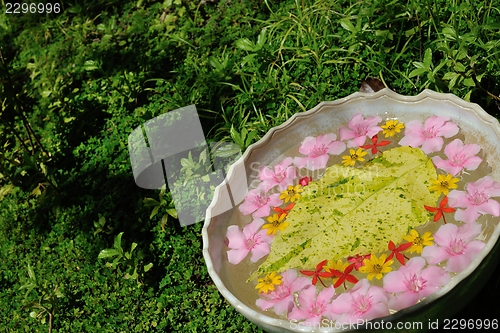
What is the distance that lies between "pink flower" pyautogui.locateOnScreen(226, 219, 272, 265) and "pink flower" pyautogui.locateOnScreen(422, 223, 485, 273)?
627 mm

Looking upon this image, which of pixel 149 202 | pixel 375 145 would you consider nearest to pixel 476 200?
pixel 375 145

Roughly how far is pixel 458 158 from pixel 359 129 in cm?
46

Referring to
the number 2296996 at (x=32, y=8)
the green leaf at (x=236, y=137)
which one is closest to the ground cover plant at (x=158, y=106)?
the green leaf at (x=236, y=137)

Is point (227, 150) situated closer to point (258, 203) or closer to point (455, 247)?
point (258, 203)

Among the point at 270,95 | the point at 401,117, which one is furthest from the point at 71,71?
the point at 401,117

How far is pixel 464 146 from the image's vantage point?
2.35 metres

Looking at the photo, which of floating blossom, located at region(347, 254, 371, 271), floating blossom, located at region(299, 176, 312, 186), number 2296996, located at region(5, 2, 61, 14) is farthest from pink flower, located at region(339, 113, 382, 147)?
number 2296996, located at region(5, 2, 61, 14)

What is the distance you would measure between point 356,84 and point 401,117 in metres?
0.77

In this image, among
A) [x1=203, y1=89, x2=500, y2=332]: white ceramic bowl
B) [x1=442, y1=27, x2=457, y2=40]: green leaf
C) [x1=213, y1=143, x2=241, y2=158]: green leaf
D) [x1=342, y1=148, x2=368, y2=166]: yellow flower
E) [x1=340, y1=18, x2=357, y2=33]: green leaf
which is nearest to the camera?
[x1=203, y1=89, x2=500, y2=332]: white ceramic bowl

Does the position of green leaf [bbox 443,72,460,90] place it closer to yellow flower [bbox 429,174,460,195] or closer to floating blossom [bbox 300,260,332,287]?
yellow flower [bbox 429,174,460,195]

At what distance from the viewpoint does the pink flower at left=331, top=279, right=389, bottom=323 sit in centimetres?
190

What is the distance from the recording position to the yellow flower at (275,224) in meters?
2.34

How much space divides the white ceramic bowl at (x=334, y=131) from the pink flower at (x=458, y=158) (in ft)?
0.16

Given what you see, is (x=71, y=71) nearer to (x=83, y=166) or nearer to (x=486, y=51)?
(x=83, y=166)
